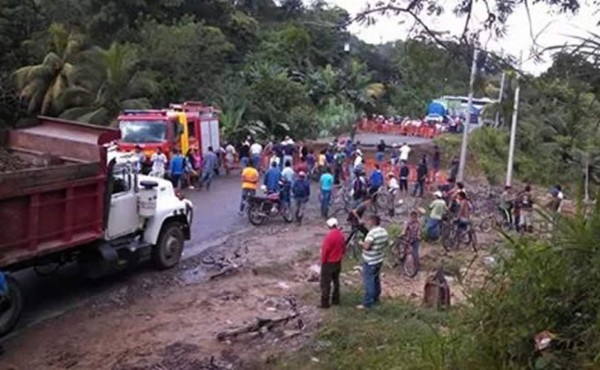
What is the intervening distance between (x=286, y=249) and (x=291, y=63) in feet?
104

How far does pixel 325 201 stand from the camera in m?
20.8

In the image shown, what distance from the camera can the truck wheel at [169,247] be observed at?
13.7 m

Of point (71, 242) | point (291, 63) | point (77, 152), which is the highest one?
point (291, 63)

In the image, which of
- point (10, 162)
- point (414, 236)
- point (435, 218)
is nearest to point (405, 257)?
point (414, 236)

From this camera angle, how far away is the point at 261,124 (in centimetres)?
3616

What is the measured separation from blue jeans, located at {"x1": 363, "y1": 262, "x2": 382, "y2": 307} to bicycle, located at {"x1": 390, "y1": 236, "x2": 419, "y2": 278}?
11.2ft

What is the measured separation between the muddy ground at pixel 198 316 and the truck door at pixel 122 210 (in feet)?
3.21

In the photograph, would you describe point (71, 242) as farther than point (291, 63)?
No

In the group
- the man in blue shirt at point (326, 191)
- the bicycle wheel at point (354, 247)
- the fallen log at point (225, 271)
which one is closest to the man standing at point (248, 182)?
the man in blue shirt at point (326, 191)

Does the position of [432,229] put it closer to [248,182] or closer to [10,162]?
[248,182]

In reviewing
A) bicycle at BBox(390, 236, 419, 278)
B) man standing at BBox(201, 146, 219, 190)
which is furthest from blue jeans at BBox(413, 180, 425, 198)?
bicycle at BBox(390, 236, 419, 278)

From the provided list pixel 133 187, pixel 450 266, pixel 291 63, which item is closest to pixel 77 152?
pixel 133 187

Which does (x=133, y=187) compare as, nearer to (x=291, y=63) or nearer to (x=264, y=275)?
(x=264, y=275)

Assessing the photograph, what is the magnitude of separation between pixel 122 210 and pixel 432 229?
332 inches
